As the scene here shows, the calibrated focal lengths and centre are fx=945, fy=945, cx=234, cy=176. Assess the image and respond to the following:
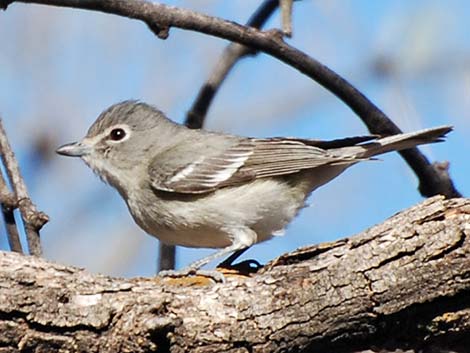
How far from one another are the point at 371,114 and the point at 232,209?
0.89 metres

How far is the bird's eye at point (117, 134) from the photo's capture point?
5.39 meters

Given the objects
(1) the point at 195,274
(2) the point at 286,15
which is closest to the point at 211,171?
(2) the point at 286,15

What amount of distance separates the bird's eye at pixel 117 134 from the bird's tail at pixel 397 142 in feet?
4.23

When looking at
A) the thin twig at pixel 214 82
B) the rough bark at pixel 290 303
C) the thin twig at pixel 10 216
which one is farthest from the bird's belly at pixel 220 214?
the rough bark at pixel 290 303

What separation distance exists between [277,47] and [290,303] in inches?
72.0

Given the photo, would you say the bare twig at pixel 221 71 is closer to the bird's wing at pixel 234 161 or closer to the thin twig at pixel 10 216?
the bird's wing at pixel 234 161

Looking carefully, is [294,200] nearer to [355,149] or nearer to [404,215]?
[355,149]

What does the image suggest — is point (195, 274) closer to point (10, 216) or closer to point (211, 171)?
point (10, 216)

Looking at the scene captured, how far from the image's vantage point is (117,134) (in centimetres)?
542

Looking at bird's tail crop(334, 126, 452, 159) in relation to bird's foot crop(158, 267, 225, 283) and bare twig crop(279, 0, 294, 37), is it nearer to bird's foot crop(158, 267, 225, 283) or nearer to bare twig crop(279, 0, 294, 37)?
bare twig crop(279, 0, 294, 37)

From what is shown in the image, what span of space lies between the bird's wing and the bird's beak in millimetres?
379

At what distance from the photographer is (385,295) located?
128 inches

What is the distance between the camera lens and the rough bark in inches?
126

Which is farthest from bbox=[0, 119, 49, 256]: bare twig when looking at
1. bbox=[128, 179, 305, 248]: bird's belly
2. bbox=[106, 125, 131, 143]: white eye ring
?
bbox=[106, 125, 131, 143]: white eye ring
